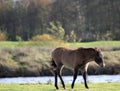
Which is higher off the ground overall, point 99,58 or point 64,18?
point 99,58

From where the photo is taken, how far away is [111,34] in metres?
73.5

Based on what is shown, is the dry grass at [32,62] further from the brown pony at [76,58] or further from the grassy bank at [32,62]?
the brown pony at [76,58]

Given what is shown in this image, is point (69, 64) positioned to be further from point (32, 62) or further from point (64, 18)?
point (64, 18)

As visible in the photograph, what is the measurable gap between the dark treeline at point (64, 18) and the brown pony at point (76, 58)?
5443cm

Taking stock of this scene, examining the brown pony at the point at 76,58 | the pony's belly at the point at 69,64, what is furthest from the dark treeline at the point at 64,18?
the pony's belly at the point at 69,64

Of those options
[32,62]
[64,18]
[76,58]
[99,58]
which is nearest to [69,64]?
[76,58]

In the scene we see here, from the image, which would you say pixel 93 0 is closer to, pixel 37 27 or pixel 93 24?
pixel 93 24

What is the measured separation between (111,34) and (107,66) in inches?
1350

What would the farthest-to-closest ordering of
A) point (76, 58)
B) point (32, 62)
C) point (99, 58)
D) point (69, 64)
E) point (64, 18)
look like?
point (64, 18) < point (32, 62) < point (69, 64) < point (76, 58) < point (99, 58)

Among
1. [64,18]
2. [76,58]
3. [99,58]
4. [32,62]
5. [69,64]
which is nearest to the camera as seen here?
[99,58]

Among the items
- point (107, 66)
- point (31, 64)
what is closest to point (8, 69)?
point (31, 64)

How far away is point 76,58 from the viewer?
63.4 ft

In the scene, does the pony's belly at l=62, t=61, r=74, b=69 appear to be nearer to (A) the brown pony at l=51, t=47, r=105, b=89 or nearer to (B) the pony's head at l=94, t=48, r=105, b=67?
(A) the brown pony at l=51, t=47, r=105, b=89

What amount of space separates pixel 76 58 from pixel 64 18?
60171 millimetres
